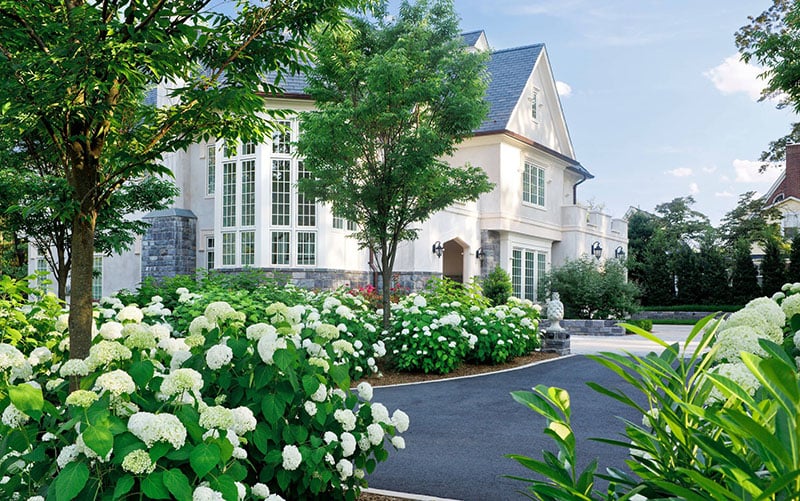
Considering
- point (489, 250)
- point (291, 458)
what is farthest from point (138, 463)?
point (489, 250)

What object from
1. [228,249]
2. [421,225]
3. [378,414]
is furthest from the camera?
[421,225]

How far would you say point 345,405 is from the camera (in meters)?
3.50

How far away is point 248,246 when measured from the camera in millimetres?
17188

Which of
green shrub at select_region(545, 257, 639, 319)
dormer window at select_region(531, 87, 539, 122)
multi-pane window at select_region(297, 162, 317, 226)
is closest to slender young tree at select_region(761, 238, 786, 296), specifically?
green shrub at select_region(545, 257, 639, 319)

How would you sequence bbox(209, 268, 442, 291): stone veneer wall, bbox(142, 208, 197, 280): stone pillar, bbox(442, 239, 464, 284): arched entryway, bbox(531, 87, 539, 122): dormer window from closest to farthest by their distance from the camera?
bbox(209, 268, 442, 291): stone veneer wall < bbox(142, 208, 197, 280): stone pillar < bbox(531, 87, 539, 122): dormer window < bbox(442, 239, 464, 284): arched entryway

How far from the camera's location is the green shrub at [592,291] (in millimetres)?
20938

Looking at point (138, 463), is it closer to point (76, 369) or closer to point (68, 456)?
point (68, 456)

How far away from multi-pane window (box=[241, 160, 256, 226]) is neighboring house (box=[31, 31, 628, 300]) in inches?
1.1

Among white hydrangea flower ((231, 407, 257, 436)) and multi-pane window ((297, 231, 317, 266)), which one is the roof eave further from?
white hydrangea flower ((231, 407, 257, 436))

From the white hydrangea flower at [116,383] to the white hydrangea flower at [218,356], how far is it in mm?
544

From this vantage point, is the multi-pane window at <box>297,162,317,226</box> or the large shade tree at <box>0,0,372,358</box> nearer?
the large shade tree at <box>0,0,372,358</box>

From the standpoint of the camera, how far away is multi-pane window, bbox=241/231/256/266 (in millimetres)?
17109

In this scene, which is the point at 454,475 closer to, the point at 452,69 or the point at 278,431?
the point at 278,431

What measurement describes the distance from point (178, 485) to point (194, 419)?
0.30 m
